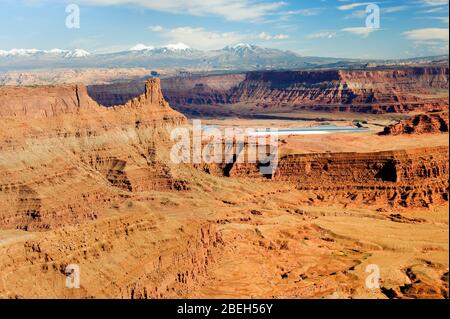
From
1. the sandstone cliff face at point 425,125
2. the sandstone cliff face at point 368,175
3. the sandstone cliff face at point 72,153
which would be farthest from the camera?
the sandstone cliff face at point 425,125

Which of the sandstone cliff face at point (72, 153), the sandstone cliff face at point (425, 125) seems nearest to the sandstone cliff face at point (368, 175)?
the sandstone cliff face at point (72, 153)

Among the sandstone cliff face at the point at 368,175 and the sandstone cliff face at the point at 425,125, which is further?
the sandstone cliff face at the point at 425,125

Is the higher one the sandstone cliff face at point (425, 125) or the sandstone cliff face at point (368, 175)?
the sandstone cliff face at point (425, 125)

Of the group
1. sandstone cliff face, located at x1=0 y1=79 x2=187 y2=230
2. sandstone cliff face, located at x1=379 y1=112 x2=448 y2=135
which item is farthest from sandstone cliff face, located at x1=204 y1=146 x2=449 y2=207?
sandstone cliff face, located at x1=379 y1=112 x2=448 y2=135

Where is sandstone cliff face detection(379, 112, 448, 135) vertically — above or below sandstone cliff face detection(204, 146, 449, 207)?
above

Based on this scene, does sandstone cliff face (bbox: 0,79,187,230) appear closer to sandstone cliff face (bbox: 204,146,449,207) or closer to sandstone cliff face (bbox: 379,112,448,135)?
sandstone cliff face (bbox: 204,146,449,207)

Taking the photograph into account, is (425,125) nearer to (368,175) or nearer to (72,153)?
(368,175)

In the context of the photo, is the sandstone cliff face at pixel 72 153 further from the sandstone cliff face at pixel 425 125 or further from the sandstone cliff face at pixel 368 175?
the sandstone cliff face at pixel 425 125
